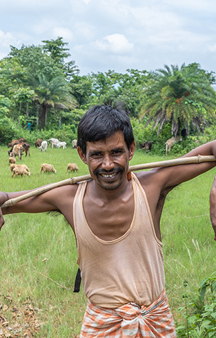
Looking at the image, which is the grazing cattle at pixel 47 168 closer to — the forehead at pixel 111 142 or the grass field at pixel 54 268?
the grass field at pixel 54 268

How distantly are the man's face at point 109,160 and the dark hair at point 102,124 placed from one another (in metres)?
0.02

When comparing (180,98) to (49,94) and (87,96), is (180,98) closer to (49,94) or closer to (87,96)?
(49,94)

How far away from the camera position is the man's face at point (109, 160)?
5.15 ft

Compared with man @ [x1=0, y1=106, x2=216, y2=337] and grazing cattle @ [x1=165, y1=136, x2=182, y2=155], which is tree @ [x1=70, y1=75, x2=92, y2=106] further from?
man @ [x1=0, y1=106, x2=216, y2=337]

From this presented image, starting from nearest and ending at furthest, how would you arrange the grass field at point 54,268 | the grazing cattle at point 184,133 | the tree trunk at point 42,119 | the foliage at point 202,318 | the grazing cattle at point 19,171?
1. the foliage at point 202,318
2. the grass field at point 54,268
3. the grazing cattle at point 19,171
4. the grazing cattle at point 184,133
5. the tree trunk at point 42,119

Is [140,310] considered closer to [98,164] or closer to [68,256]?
[98,164]

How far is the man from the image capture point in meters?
1.58

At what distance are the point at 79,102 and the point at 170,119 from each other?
46.7ft

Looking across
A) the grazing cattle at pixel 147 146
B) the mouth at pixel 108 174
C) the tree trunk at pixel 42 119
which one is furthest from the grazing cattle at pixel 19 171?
the tree trunk at pixel 42 119

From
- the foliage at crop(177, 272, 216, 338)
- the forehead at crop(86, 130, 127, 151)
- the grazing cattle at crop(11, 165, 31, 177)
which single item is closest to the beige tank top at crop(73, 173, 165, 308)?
the forehead at crop(86, 130, 127, 151)

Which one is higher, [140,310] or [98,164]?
[98,164]

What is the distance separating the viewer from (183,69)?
1528 cm

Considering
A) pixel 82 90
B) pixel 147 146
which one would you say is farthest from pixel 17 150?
pixel 82 90

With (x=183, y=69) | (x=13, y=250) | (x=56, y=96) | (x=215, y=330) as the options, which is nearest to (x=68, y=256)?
(x=13, y=250)
